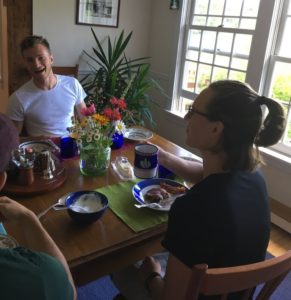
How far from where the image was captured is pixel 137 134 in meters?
1.96

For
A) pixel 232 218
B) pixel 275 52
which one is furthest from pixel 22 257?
pixel 275 52

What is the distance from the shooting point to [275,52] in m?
2.62

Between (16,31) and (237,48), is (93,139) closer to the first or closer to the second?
(237,48)

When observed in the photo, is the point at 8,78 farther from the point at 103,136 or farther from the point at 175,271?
the point at 175,271

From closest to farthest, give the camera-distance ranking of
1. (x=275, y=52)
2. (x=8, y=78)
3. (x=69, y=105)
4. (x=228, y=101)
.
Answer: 1. (x=228, y=101)
2. (x=69, y=105)
3. (x=275, y=52)
4. (x=8, y=78)

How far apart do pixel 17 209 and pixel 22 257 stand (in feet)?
0.95

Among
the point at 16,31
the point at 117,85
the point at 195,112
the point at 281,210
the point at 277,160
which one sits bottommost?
the point at 281,210

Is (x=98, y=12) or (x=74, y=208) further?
(x=98, y=12)

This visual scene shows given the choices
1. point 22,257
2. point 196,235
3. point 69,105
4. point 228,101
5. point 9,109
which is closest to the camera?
point 22,257

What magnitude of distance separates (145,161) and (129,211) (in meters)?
0.24

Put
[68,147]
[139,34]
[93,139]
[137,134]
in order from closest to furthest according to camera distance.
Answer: [93,139]
[68,147]
[137,134]
[139,34]

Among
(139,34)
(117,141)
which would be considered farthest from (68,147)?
(139,34)

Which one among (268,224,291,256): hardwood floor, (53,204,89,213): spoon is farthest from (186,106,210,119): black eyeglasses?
(268,224,291,256): hardwood floor

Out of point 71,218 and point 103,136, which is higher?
point 103,136
